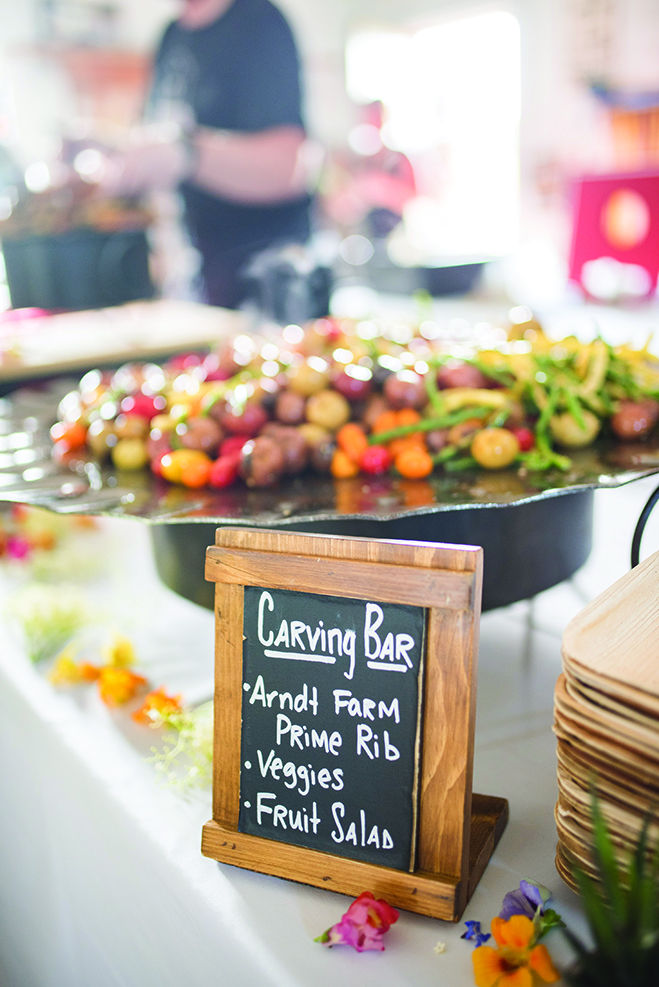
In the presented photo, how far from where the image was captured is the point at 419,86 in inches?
318

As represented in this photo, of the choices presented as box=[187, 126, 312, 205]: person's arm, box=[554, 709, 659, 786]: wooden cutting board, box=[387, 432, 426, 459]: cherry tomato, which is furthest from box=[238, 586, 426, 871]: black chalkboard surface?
box=[187, 126, 312, 205]: person's arm

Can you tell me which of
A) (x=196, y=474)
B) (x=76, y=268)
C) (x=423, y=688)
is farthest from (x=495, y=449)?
(x=76, y=268)

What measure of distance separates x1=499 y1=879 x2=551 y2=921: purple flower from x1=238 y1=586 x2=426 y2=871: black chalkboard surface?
0.10 m

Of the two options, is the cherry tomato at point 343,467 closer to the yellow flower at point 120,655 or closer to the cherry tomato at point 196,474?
the cherry tomato at point 196,474

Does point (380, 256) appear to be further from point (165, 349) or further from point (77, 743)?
point (77, 743)

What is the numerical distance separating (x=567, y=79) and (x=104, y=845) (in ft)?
24.0

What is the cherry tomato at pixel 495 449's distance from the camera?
1.30 meters

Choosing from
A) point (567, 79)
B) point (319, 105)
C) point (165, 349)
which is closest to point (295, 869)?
point (165, 349)

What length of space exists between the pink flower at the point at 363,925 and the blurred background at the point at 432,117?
4.82 m

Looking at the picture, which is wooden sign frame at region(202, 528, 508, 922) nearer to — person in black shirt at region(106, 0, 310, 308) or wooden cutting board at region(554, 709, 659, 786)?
wooden cutting board at region(554, 709, 659, 786)

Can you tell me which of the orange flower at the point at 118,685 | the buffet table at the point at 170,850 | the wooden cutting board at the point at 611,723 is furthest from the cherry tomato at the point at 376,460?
the wooden cutting board at the point at 611,723

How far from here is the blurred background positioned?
20.5 feet

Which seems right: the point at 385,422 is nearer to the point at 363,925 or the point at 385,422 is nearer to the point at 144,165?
the point at 363,925

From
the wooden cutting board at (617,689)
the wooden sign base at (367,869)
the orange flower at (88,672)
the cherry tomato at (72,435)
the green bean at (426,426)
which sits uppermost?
the green bean at (426,426)
